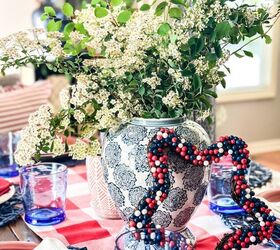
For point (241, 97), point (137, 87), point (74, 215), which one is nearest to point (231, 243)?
point (137, 87)

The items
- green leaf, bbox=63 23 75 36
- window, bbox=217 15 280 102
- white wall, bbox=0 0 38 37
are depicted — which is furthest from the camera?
window, bbox=217 15 280 102

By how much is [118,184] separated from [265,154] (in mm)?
3676

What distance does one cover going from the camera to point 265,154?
4.49 meters

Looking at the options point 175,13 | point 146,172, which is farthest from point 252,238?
point 175,13

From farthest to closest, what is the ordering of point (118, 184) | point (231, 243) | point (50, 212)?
1. point (50, 212)
2. point (118, 184)
3. point (231, 243)

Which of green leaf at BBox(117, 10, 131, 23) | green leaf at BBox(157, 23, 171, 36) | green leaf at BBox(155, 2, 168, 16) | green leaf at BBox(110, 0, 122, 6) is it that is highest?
green leaf at BBox(110, 0, 122, 6)

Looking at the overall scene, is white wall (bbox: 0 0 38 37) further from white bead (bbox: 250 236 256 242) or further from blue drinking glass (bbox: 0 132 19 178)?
white bead (bbox: 250 236 256 242)

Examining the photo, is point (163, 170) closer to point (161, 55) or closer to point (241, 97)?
point (161, 55)

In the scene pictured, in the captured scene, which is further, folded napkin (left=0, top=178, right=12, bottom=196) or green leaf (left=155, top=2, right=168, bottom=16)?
folded napkin (left=0, top=178, right=12, bottom=196)

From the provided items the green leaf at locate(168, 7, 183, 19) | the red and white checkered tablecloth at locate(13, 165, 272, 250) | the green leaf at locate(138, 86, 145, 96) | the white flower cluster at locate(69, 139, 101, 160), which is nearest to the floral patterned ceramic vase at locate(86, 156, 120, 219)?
the red and white checkered tablecloth at locate(13, 165, 272, 250)

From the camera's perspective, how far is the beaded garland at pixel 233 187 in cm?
88

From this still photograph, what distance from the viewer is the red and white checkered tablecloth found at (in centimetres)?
105

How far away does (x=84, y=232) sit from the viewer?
3.65 feet

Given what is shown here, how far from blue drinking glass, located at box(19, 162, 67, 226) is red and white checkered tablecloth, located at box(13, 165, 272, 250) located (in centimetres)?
2
